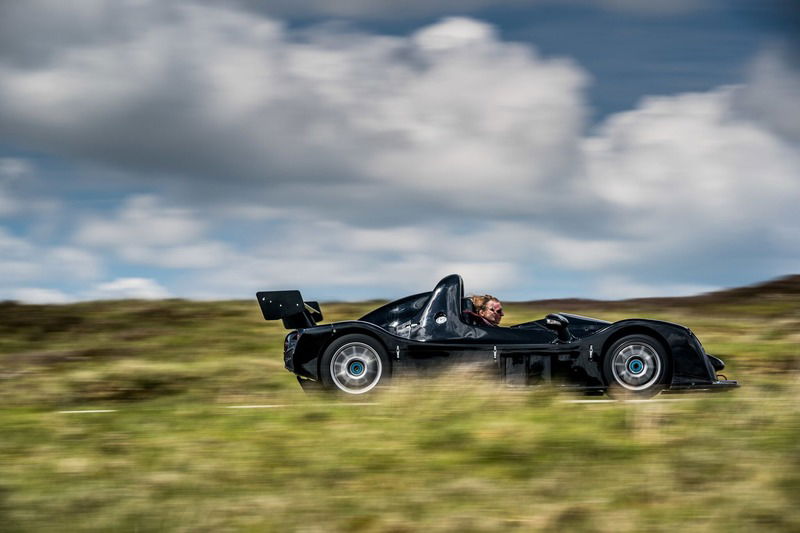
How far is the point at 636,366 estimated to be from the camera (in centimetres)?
1044

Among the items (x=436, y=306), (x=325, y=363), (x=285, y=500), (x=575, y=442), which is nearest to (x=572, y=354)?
(x=436, y=306)

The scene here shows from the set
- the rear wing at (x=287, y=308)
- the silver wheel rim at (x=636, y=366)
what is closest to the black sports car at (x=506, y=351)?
the silver wheel rim at (x=636, y=366)

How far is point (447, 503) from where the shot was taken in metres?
6.06

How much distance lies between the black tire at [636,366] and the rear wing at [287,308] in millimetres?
3610

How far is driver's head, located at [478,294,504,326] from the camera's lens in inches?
437

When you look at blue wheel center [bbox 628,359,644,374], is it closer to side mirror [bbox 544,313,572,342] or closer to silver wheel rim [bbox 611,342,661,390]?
silver wheel rim [bbox 611,342,661,390]

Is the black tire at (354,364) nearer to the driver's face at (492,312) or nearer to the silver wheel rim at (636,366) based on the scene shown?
the driver's face at (492,312)

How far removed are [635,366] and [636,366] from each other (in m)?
0.01

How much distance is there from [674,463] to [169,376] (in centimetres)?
1060

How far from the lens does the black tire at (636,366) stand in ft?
33.9

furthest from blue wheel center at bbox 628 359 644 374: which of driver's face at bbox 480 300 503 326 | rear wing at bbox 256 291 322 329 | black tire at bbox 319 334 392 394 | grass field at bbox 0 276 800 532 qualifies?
rear wing at bbox 256 291 322 329

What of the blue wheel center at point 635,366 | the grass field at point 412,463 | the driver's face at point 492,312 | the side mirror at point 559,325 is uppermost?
the driver's face at point 492,312

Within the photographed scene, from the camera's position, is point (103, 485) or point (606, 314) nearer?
point (103, 485)

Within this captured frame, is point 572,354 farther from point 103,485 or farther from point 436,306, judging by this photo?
point 103,485
